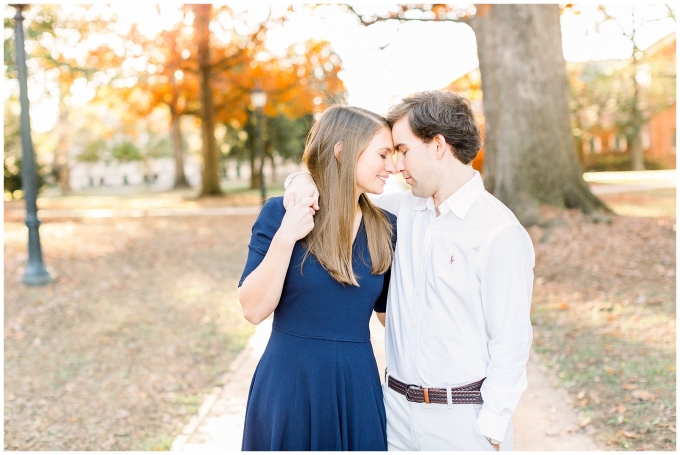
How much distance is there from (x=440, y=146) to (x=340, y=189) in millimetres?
449

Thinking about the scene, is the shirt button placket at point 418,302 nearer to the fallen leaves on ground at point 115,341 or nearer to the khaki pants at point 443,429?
the khaki pants at point 443,429

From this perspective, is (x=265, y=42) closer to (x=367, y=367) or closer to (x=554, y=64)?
(x=554, y=64)

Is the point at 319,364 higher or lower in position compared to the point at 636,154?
lower

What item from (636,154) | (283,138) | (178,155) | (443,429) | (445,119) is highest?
(283,138)

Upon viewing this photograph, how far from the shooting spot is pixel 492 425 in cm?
233

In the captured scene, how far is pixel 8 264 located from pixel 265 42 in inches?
603

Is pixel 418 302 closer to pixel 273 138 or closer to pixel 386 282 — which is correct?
pixel 386 282

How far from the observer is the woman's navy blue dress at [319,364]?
252 centimetres

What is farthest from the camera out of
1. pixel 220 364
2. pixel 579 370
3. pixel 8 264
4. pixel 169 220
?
pixel 169 220

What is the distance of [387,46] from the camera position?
11523mm

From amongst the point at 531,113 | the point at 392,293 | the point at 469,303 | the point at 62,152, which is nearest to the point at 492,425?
the point at 469,303

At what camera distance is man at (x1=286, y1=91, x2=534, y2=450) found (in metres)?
2.35

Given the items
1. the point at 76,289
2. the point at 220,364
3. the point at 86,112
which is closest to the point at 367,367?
the point at 220,364

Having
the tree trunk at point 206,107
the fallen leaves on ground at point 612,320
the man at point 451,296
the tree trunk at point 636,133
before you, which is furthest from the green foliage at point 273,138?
the man at point 451,296
